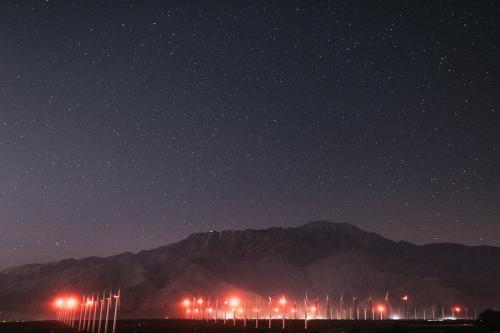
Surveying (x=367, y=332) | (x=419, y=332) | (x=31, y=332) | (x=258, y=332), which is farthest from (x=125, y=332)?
(x=419, y=332)

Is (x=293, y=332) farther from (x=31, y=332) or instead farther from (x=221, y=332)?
(x=31, y=332)

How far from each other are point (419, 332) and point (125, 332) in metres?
47.0

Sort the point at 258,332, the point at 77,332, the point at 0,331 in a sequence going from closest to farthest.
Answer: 1. the point at 258,332
2. the point at 77,332
3. the point at 0,331

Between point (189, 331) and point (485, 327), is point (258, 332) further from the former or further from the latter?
point (485, 327)

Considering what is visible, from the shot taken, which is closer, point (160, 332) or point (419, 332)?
point (419, 332)

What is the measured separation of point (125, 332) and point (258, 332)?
2464 centimetres

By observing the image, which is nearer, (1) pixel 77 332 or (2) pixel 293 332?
(2) pixel 293 332

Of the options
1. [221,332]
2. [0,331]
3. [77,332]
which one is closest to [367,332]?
[221,332]

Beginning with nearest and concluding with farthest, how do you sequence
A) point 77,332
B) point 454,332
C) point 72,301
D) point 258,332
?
point 454,332, point 258,332, point 77,332, point 72,301

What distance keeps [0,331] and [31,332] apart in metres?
13.3

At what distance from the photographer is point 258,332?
257ft

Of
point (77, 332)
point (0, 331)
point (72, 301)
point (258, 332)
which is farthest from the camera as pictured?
point (72, 301)

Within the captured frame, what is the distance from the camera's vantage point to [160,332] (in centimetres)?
8862

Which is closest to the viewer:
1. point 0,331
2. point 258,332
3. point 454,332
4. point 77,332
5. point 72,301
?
point 454,332
